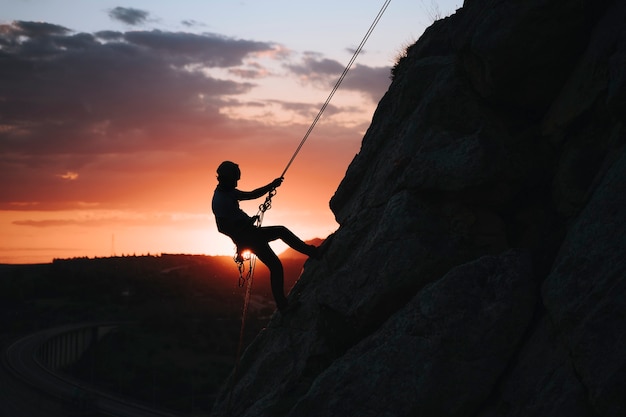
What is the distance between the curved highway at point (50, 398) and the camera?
53.8 m

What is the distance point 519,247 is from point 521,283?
4.28ft

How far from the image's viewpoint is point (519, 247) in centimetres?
1029

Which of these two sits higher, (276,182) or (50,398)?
(276,182)

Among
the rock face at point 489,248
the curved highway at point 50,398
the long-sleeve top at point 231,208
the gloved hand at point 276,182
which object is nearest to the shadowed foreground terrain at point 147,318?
the curved highway at point 50,398

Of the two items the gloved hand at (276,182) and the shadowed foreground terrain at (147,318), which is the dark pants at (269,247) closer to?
the gloved hand at (276,182)

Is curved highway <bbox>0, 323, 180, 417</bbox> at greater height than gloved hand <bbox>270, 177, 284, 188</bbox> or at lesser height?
lesser

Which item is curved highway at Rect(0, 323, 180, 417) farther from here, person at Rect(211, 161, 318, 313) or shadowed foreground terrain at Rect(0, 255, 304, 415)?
person at Rect(211, 161, 318, 313)

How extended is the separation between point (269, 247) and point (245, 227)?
0.74 meters

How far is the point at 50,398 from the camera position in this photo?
57750mm

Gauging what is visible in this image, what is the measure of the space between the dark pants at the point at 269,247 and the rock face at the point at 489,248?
2.30 ft

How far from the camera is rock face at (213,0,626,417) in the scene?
7.97m

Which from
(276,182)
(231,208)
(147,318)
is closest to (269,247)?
(231,208)

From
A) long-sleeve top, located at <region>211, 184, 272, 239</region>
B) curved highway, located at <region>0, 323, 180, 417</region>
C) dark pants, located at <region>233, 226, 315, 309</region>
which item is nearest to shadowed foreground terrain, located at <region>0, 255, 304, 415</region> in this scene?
curved highway, located at <region>0, 323, 180, 417</region>

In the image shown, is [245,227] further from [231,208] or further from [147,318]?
[147,318]
